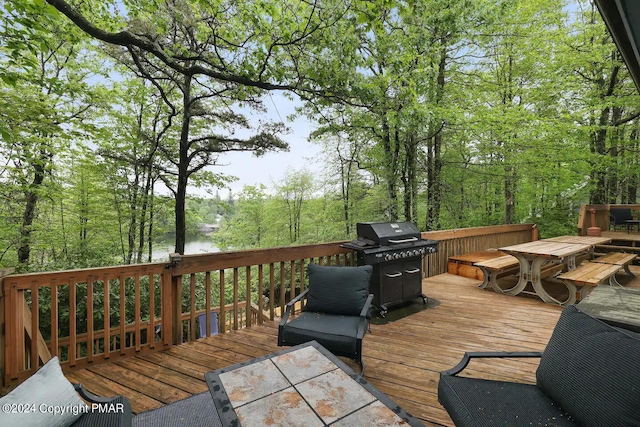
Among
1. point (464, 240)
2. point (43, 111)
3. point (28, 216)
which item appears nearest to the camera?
point (43, 111)

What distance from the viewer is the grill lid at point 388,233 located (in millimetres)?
3463

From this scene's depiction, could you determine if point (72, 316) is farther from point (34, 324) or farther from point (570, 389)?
point (570, 389)

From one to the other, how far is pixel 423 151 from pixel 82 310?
805 centimetres

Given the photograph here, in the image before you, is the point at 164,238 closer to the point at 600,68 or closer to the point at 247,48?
the point at 247,48

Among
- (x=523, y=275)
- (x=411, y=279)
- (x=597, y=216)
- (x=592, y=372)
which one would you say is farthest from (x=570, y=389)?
(x=597, y=216)

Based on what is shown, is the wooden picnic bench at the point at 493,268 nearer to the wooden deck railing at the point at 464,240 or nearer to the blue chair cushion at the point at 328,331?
the wooden deck railing at the point at 464,240

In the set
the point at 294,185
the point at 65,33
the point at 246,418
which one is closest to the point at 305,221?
the point at 294,185

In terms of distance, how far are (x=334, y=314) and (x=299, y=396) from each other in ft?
4.24

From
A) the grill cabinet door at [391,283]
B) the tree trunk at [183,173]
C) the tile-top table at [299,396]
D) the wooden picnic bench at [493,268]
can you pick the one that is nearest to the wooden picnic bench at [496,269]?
the wooden picnic bench at [493,268]

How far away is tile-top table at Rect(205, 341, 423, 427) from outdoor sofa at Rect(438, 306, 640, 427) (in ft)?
1.41

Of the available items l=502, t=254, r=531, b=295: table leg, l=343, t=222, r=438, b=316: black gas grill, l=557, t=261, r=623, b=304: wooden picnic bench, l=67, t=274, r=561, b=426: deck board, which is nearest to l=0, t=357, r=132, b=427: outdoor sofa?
l=67, t=274, r=561, b=426: deck board

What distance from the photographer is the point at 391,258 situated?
3375 millimetres

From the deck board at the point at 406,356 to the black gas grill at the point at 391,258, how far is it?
0.32 m

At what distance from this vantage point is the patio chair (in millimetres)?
2127
